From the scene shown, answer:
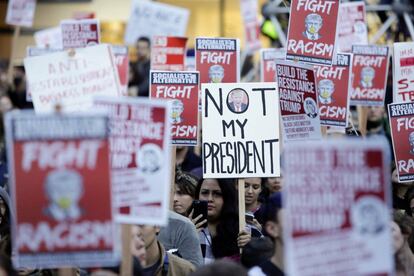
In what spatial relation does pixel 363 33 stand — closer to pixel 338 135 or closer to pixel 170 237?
pixel 338 135

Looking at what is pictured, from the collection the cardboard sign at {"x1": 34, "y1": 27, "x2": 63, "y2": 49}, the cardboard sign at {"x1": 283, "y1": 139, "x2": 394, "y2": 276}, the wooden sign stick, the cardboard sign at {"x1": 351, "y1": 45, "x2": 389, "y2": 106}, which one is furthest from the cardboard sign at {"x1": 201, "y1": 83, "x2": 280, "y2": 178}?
the cardboard sign at {"x1": 34, "y1": 27, "x2": 63, "y2": 49}

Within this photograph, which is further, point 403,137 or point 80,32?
point 80,32

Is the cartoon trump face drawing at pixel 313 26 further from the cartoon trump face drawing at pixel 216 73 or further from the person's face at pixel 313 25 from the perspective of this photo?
the cartoon trump face drawing at pixel 216 73

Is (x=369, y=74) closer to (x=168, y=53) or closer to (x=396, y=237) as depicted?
(x=168, y=53)

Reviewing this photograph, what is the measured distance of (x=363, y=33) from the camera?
14242mm

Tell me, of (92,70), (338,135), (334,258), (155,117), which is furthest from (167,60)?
(334,258)

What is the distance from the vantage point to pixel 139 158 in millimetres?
6227

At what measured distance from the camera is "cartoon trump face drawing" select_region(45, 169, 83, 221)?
5789 millimetres

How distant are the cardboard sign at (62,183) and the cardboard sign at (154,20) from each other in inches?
465

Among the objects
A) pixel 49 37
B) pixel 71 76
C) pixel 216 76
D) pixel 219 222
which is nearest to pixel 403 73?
pixel 216 76

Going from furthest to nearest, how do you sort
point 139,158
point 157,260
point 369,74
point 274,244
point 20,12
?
point 20,12
point 369,74
point 157,260
point 274,244
point 139,158

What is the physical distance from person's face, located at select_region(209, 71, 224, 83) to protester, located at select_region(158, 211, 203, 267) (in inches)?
112

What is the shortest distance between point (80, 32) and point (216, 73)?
2.21 metres

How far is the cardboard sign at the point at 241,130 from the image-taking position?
8.96 m
